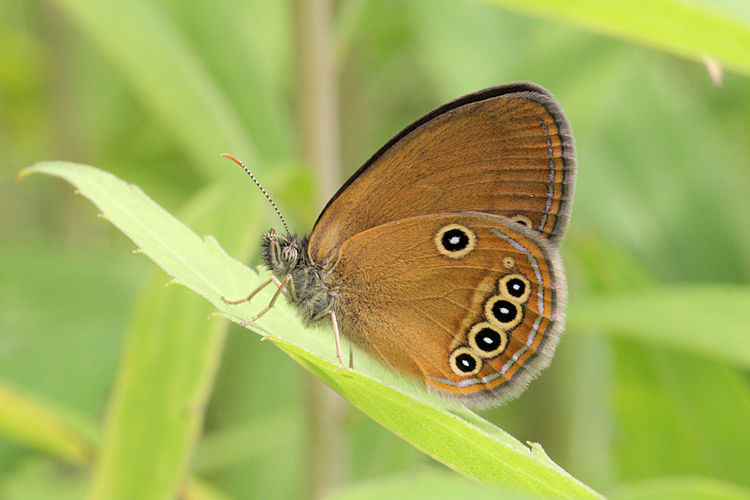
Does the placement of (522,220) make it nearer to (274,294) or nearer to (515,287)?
(515,287)

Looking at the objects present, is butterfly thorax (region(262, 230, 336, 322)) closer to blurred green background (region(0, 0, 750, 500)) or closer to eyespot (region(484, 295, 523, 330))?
blurred green background (region(0, 0, 750, 500))

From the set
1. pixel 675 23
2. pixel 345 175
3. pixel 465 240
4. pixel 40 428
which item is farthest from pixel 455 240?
pixel 345 175

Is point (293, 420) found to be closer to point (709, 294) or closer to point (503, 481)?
point (709, 294)

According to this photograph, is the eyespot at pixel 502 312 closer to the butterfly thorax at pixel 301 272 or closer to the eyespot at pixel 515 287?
the eyespot at pixel 515 287

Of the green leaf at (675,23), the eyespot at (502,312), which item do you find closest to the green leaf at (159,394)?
the eyespot at (502,312)

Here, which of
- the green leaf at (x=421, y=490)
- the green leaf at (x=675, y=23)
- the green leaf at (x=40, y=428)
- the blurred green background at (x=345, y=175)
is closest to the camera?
the green leaf at (x=421, y=490)

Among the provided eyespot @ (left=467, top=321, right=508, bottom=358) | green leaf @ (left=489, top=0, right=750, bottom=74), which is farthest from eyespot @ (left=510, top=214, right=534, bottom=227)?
green leaf @ (left=489, top=0, right=750, bottom=74)

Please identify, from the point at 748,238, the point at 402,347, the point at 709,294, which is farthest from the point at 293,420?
the point at 748,238
